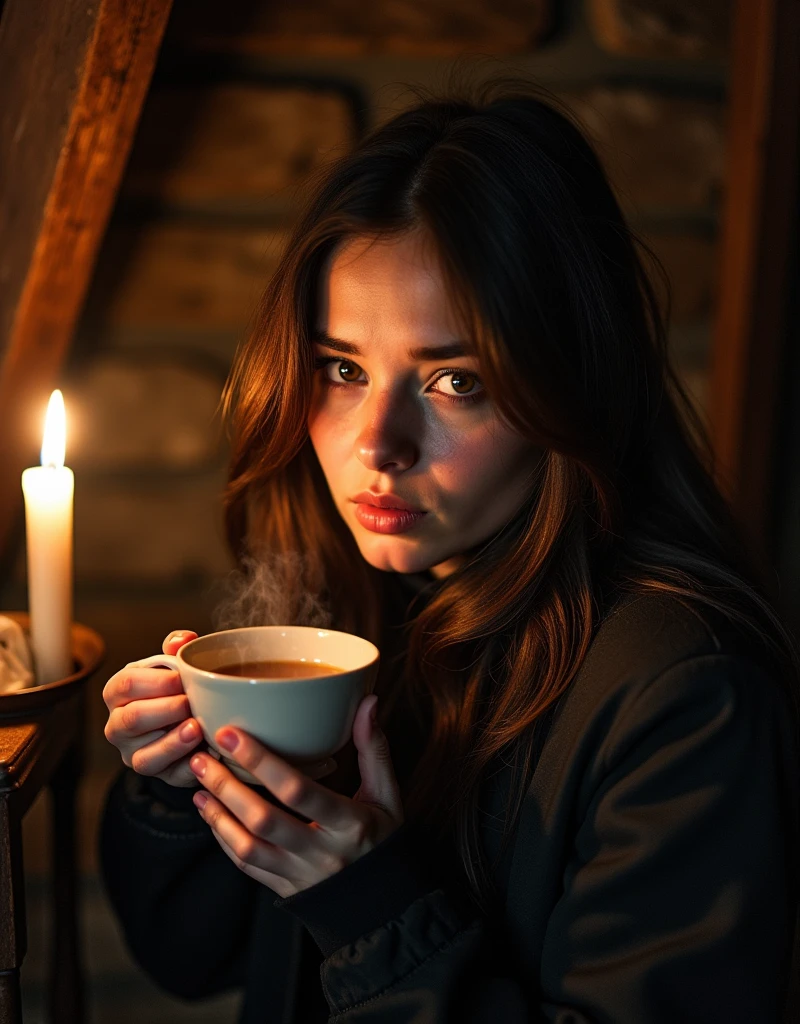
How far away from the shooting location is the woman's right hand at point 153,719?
2.71 ft

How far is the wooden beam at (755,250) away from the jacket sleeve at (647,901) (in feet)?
1.97

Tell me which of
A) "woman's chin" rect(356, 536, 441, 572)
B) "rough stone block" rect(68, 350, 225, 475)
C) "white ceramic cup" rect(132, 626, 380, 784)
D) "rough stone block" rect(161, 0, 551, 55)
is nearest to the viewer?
"white ceramic cup" rect(132, 626, 380, 784)

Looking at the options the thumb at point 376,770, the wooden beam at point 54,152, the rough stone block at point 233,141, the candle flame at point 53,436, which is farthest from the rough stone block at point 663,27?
the thumb at point 376,770

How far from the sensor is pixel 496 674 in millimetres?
1022

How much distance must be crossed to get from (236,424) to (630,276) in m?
0.45

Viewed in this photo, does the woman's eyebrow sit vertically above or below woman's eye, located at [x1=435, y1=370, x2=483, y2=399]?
above

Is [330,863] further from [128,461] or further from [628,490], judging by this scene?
[128,461]

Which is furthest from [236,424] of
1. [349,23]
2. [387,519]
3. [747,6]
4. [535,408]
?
[747,6]

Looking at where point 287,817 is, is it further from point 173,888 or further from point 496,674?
point 173,888

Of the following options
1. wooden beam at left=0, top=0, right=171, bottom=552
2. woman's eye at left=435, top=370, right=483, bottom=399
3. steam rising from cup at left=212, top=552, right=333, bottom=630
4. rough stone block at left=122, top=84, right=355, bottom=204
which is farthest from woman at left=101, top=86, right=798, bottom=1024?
rough stone block at left=122, top=84, right=355, bottom=204

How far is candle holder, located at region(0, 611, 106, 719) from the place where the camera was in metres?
0.91

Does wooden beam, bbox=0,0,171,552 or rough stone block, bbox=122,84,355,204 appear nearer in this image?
wooden beam, bbox=0,0,171,552

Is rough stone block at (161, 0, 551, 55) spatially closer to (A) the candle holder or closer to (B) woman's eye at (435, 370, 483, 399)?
(B) woman's eye at (435, 370, 483, 399)

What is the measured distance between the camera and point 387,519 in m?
0.96
